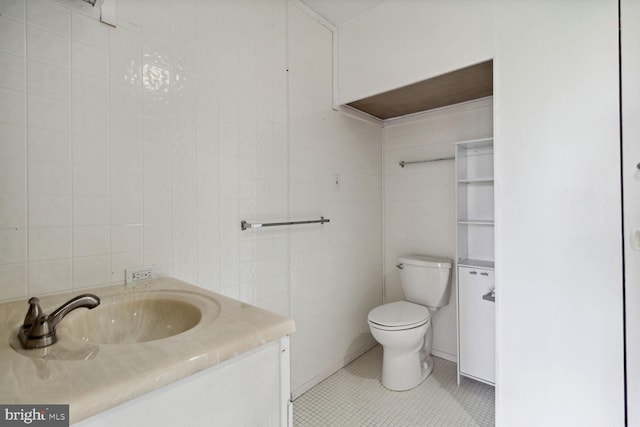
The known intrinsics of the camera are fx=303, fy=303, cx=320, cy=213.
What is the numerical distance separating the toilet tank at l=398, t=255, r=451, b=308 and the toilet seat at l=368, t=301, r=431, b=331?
0.12m

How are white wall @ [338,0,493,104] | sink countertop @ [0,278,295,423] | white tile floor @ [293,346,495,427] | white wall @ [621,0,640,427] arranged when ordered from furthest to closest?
white tile floor @ [293,346,495,427]
white wall @ [338,0,493,104]
white wall @ [621,0,640,427]
sink countertop @ [0,278,295,423]

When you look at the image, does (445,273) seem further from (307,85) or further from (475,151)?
(307,85)

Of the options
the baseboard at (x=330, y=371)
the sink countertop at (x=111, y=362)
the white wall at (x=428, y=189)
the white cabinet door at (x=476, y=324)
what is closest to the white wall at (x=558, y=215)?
the white cabinet door at (x=476, y=324)

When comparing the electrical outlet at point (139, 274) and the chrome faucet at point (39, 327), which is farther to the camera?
the electrical outlet at point (139, 274)

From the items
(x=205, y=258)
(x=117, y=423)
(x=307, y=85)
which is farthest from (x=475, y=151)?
(x=117, y=423)

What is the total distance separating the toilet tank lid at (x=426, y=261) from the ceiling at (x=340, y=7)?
179 cm

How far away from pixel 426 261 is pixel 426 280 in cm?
14

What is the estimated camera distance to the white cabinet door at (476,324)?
193cm

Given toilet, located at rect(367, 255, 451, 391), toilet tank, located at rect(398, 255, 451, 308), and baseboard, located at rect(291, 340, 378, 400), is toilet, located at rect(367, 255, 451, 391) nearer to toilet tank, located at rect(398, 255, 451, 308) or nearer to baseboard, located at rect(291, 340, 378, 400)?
toilet tank, located at rect(398, 255, 451, 308)

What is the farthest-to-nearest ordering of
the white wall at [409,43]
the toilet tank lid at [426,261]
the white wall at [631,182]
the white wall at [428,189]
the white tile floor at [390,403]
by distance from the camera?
the white wall at [428,189] < the toilet tank lid at [426,261] < the white tile floor at [390,403] < the white wall at [409,43] < the white wall at [631,182]

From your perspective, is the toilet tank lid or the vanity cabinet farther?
the toilet tank lid

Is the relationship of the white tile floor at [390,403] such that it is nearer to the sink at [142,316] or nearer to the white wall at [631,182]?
the white wall at [631,182]

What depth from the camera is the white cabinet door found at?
1.93 metres

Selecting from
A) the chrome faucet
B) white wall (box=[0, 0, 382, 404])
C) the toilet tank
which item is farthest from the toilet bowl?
the chrome faucet
